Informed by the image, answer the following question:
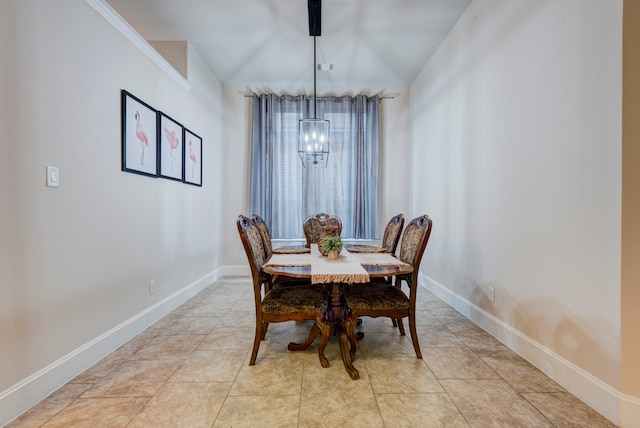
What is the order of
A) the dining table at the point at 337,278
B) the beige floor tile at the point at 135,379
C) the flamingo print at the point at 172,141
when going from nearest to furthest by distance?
the beige floor tile at the point at 135,379, the dining table at the point at 337,278, the flamingo print at the point at 172,141

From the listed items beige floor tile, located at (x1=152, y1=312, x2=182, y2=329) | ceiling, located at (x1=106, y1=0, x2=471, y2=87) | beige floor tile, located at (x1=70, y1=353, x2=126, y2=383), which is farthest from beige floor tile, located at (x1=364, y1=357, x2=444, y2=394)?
ceiling, located at (x1=106, y1=0, x2=471, y2=87)

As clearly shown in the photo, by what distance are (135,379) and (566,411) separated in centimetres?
247

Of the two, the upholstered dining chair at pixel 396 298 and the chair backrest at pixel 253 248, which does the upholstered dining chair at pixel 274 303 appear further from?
the upholstered dining chair at pixel 396 298

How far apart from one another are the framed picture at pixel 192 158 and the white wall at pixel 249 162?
0.77 m

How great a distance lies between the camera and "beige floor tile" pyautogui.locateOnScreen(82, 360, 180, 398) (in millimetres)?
1619

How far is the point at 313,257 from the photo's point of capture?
229 cm

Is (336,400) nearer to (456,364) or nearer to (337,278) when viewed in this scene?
(337,278)

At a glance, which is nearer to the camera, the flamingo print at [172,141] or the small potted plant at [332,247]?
the small potted plant at [332,247]

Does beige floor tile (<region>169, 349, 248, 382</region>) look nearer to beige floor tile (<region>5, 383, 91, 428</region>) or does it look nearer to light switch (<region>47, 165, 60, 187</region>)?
beige floor tile (<region>5, 383, 91, 428</region>)

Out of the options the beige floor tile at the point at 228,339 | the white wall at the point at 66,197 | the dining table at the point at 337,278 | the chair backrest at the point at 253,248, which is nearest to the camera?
the white wall at the point at 66,197

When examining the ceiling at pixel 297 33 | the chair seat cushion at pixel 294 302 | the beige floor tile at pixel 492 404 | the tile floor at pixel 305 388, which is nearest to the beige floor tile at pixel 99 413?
the tile floor at pixel 305 388

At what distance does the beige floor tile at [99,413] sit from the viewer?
→ 138 cm

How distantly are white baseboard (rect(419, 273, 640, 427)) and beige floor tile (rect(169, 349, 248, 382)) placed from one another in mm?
1979

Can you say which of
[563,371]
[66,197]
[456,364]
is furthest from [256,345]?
[563,371]
